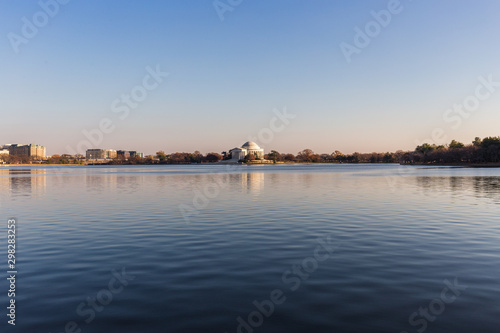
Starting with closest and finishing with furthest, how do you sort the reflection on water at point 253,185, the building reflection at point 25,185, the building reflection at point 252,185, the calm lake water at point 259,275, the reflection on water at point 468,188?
the calm lake water at point 259,275, the reflection on water at point 468,188, the reflection on water at point 253,185, the building reflection at point 25,185, the building reflection at point 252,185

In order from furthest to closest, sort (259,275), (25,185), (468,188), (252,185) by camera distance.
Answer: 1. (25,185)
2. (252,185)
3. (468,188)
4. (259,275)

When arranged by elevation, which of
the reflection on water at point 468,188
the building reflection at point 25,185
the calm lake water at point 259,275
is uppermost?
the reflection on water at point 468,188

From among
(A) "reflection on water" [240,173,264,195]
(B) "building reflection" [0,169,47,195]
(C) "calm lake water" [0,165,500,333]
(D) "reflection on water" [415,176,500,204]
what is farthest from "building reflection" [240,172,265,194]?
(B) "building reflection" [0,169,47,195]

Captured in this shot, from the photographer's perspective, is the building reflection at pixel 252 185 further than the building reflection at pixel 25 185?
Yes

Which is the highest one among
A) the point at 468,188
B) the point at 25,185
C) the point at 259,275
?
the point at 468,188

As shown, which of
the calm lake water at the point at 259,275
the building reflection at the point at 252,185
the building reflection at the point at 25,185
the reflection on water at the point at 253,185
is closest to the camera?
the calm lake water at the point at 259,275

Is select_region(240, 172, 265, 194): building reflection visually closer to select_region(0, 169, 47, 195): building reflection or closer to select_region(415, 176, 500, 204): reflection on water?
select_region(415, 176, 500, 204): reflection on water

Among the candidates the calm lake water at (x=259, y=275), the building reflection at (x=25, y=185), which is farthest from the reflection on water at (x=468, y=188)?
the building reflection at (x=25, y=185)

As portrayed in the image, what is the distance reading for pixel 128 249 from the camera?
16641mm

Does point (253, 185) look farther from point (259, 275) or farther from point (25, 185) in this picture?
point (259, 275)

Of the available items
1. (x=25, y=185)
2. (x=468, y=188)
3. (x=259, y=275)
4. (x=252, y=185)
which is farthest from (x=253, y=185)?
(x=259, y=275)

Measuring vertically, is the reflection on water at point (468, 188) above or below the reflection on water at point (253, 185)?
above

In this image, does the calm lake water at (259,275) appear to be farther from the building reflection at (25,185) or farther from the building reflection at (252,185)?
the building reflection at (25,185)

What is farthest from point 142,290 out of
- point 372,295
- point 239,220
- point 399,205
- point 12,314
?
point 399,205
